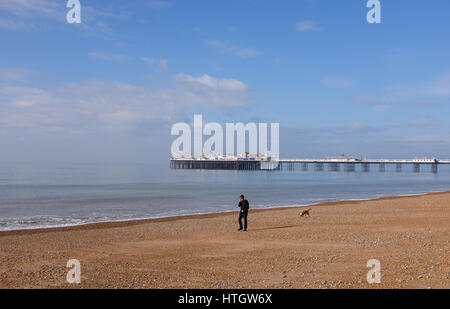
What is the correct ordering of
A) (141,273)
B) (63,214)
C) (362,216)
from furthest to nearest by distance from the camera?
1. (63,214)
2. (362,216)
3. (141,273)

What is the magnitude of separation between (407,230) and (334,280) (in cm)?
778

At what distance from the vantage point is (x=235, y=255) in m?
10.5

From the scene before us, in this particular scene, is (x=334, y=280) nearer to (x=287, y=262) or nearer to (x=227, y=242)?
(x=287, y=262)

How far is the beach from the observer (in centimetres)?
781

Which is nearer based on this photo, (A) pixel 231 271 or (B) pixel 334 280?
(B) pixel 334 280

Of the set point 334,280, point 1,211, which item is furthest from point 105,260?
point 1,211

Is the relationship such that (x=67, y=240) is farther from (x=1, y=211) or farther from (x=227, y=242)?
(x=1, y=211)

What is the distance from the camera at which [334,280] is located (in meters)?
7.65

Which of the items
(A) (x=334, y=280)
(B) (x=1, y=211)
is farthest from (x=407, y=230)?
(B) (x=1, y=211)

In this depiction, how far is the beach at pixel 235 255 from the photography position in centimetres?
781

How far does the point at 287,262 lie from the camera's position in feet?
31.0

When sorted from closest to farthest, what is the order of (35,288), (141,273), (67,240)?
(35,288) → (141,273) → (67,240)

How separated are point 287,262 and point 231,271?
57.3 inches
